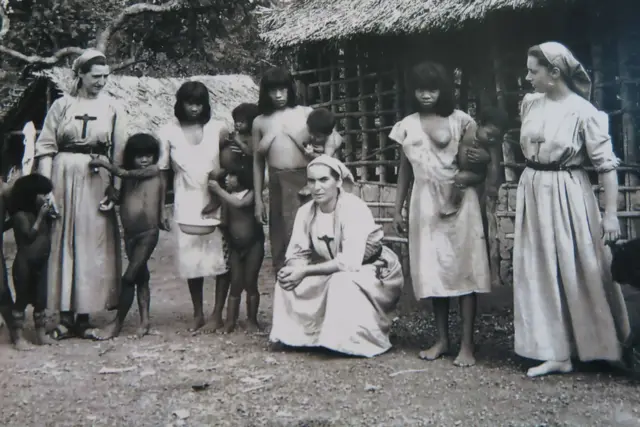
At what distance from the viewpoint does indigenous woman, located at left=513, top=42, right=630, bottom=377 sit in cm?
449

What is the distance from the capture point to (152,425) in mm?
3908

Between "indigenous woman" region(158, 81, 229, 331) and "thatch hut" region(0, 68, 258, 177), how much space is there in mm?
7388

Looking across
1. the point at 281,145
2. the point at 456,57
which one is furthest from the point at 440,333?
the point at 456,57

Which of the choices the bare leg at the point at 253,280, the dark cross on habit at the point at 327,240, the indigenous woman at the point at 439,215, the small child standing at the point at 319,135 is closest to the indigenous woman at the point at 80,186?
the bare leg at the point at 253,280

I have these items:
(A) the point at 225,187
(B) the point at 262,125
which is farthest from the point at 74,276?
(B) the point at 262,125

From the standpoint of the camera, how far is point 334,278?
5105mm

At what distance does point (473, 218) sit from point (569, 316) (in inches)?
32.8

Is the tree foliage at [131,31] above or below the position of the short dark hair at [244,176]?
above

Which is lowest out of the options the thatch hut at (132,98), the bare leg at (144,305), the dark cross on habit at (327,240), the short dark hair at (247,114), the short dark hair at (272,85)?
the bare leg at (144,305)

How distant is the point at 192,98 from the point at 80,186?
104 cm

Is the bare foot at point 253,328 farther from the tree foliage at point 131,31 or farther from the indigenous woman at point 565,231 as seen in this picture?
the tree foliage at point 131,31

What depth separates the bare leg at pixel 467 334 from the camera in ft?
16.0

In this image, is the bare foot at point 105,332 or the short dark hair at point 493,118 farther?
the bare foot at point 105,332

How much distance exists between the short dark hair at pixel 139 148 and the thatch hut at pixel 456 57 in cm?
285
